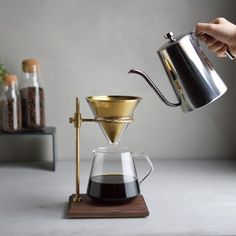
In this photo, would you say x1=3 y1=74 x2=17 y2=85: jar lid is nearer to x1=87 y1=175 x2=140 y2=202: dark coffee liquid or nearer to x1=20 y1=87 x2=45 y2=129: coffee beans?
x1=20 y1=87 x2=45 y2=129: coffee beans

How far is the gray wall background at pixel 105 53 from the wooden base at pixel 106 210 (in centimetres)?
58

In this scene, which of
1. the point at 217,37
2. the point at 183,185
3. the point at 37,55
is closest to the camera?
the point at 217,37

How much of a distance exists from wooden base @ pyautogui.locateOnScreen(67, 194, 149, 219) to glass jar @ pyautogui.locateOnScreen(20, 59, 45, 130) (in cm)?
49

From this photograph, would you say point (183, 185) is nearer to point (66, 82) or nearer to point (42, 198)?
point (42, 198)

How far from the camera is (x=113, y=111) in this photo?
103cm

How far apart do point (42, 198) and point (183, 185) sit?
392 mm

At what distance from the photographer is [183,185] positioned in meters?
1.29

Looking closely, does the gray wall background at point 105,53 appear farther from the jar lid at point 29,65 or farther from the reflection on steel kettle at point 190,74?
the reflection on steel kettle at point 190,74

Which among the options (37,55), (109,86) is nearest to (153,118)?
(109,86)

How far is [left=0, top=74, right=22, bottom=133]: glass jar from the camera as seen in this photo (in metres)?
1.47

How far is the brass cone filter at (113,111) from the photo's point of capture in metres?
1.03

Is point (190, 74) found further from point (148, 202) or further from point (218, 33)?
point (148, 202)

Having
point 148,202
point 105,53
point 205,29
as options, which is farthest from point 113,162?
point 105,53

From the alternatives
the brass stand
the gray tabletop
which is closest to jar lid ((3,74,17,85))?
the gray tabletop
